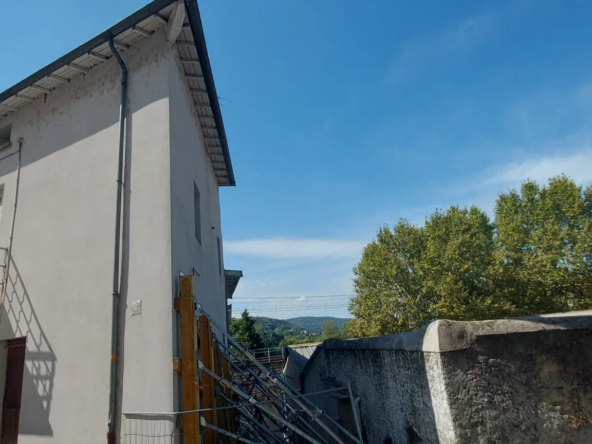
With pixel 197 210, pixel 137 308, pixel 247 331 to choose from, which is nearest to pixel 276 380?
pixel 137 308

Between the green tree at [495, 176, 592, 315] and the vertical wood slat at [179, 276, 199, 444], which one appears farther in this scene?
the green tree at [495, 176, 592, 315]

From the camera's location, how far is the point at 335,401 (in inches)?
300

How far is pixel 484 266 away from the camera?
65.9 ft

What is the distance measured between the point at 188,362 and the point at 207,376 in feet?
2.31

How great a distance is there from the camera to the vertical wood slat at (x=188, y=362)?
3.89 meters

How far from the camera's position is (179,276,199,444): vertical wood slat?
3895mm

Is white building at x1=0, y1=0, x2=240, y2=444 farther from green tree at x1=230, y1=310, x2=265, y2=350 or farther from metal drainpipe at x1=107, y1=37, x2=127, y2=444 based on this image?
green tree at x1=230, y1=310, x2=265, y2=350

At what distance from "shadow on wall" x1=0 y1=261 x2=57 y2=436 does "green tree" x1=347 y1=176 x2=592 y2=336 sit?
1828 centimetres

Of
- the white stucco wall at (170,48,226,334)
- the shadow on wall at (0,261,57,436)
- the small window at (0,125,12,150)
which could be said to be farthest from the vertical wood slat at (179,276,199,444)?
the small window at (0,125,12,150)

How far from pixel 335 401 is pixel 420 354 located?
162 inches

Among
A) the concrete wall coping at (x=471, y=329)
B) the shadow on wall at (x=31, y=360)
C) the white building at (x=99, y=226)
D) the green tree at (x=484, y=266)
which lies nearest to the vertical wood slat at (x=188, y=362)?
the white building at (x=99, y=226)

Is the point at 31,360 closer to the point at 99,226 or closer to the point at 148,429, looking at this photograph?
the point at 99,226

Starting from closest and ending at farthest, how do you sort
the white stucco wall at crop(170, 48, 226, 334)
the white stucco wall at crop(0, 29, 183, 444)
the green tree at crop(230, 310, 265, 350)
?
the white stucco wall at crop(0, 29, 183, 444) < the white stucco wall at crop(170, 48, 226, 334) < the green tree at crop(230, 310, 265, 350)

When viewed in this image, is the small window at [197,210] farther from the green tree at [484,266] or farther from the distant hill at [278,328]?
the distant hill at [278,328]
